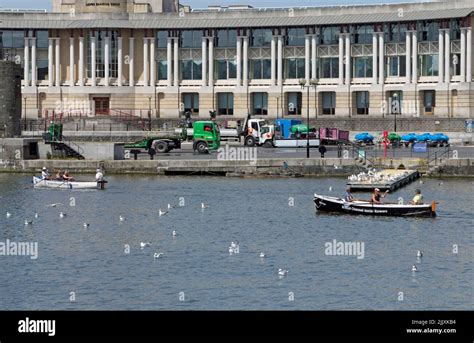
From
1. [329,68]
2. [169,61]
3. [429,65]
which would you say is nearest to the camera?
[429,65]

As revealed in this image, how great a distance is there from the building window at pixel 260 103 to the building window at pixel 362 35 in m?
12.6

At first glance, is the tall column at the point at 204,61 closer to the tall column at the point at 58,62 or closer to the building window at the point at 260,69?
the building window at the point at 260,69

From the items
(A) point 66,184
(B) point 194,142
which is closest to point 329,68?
(B) point 194,142

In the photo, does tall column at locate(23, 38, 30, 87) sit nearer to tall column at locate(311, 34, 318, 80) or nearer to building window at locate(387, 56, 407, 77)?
tall column at locate(311, 34, 318, 80)

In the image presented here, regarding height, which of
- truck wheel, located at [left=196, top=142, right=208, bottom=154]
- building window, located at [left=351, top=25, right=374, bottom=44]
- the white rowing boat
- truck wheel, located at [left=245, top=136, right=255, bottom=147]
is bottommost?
the white rowing boat

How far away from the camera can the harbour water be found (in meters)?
61.5

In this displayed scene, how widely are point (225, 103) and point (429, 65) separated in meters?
25.2

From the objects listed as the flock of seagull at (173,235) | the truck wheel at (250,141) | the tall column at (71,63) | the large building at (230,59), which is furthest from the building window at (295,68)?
the flock of seagull at (173,235)

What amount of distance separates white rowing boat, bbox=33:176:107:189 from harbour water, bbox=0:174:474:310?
1315 millimetres

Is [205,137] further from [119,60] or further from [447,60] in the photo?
[119,60]

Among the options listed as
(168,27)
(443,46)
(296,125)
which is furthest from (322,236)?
(168,27)

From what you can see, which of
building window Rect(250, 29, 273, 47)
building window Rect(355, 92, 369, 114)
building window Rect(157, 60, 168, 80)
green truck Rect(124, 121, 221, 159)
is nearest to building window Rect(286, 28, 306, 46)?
building window Rect(250, 29, 273, 47)

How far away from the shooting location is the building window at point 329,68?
538ft

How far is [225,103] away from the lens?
557 ft
